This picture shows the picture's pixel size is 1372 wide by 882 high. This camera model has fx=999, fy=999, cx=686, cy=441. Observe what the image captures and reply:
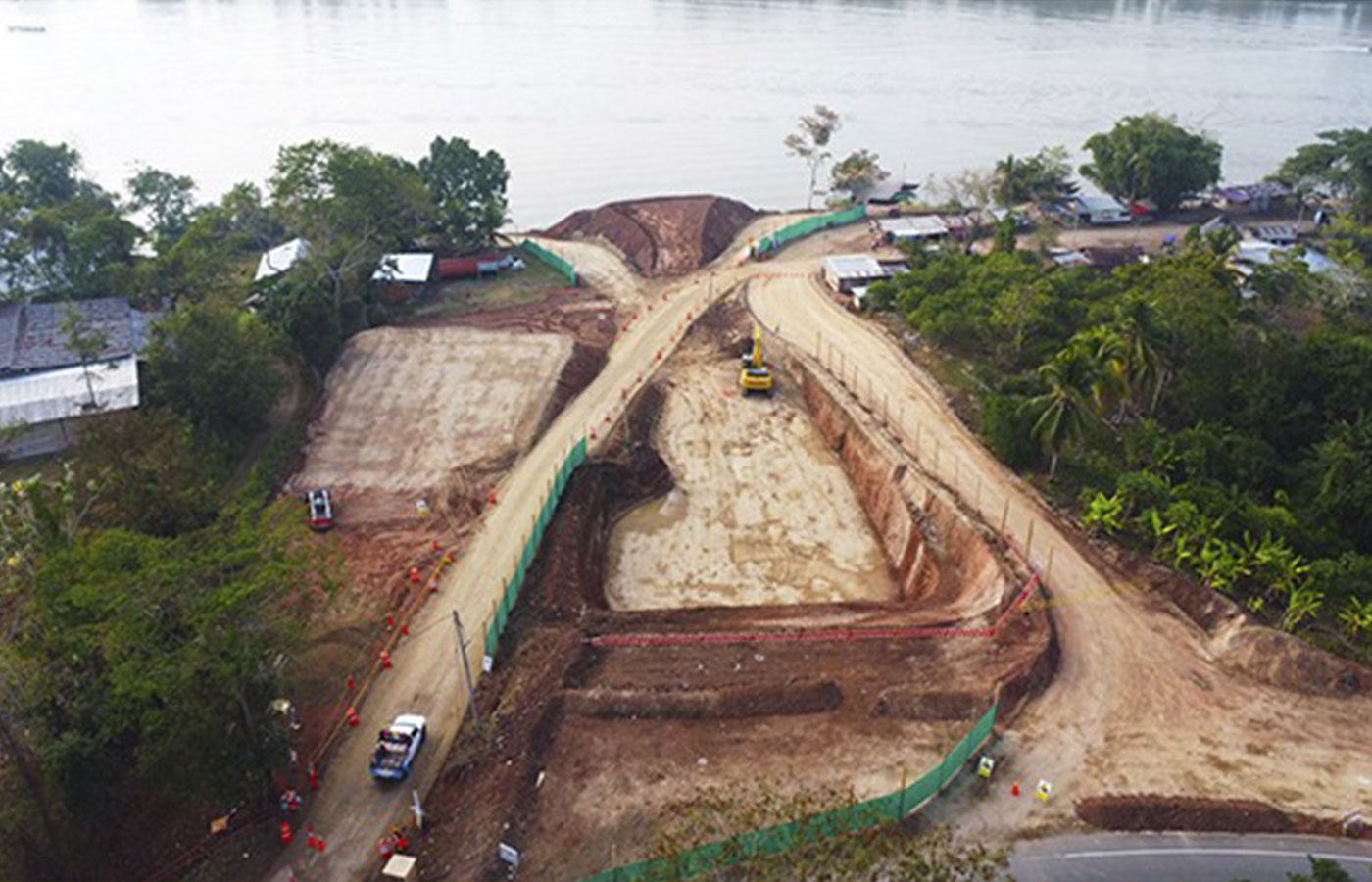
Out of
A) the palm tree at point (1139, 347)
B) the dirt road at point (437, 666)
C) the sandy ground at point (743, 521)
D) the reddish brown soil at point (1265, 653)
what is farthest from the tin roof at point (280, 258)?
the reddish brown soil at point (1265, 653)

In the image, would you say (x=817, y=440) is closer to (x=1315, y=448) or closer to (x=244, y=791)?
(x=1315, y=448)

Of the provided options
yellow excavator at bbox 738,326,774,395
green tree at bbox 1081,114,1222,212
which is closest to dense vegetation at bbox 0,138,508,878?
yellow excavator at bbox 738,326,774,395

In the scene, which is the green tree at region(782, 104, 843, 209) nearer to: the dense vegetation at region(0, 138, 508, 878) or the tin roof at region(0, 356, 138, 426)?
the dense vegetation at region(0, 138, 508, 878)

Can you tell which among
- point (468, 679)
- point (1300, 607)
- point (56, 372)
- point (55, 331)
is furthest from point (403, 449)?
point (1300, 607)

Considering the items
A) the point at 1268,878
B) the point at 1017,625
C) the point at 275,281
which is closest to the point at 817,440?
the point at 1017,625

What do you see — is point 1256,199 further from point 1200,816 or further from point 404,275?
point 1200,816

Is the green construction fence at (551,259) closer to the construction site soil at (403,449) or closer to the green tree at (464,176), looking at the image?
the construction site soil at (403,449)
